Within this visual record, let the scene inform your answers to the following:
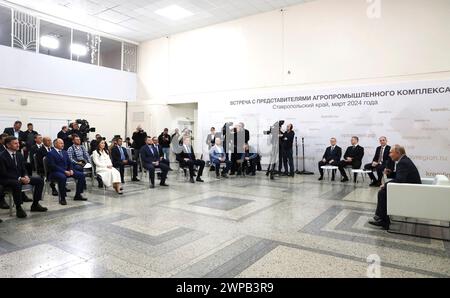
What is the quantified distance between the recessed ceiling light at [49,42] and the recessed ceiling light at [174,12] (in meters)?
3.70

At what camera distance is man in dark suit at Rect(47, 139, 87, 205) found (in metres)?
4.95

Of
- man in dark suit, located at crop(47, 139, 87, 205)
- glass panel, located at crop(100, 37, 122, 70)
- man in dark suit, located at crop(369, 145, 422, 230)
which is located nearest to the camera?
man in dark suit, located at crop(369, 145, 422, 230)

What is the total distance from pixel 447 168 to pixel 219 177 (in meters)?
5.42

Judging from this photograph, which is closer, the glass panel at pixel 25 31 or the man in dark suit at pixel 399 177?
the man in dark suit at pixel 399 177

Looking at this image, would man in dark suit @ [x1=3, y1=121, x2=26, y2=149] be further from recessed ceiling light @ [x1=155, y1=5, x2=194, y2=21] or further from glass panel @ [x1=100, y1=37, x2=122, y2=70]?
recessed ceiling light @ [x1=155, y1=5, x2=194, y2=21]

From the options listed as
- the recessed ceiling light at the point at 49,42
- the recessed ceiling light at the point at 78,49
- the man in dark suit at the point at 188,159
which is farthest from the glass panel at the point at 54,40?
the man in dark suit at the point at 188,159

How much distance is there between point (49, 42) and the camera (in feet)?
33.3

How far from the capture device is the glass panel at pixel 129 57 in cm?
1245

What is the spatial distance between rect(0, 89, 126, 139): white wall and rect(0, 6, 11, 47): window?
1411mm

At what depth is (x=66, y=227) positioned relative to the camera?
12.1 ft

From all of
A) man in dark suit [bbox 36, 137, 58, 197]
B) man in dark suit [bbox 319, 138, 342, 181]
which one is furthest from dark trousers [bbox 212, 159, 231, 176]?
man in dark suit [bbox 36, 137, 58, 197]

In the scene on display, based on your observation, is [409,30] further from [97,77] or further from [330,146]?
[97,77]

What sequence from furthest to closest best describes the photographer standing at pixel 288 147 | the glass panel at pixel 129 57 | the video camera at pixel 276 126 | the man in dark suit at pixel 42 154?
the glass panel at pixel 129 57 < the video camera at pixel 276 126 < the photographer standing at pixel 288 147 < the man in dark suit at pixel 42 154

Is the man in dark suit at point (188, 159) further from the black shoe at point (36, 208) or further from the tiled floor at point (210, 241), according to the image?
the black shoe at point (36, 208)
